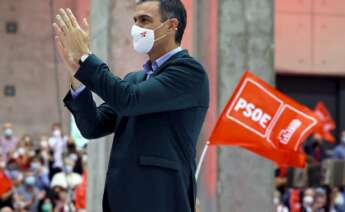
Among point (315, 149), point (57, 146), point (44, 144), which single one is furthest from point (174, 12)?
point (315, 149)

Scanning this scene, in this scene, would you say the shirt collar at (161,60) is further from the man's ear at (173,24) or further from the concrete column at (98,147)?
the concrete column at (98,147)

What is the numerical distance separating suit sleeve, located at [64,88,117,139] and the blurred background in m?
1.72

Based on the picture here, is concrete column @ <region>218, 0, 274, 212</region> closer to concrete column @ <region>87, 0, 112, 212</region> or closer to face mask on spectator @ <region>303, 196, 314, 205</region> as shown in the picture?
concrete column @ <region>87, 0, 112, 212</region>

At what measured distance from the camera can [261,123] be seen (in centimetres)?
979

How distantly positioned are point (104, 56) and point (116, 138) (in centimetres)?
592

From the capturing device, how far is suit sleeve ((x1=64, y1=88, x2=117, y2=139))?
Answer: 3646 mm

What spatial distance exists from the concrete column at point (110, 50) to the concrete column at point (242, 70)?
2.41m

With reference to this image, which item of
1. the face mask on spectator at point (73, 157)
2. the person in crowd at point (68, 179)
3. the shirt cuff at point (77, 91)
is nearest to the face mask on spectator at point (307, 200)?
the person in crowd at point (68, 179)

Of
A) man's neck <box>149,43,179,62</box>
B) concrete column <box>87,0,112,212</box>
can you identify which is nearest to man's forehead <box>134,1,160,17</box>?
man's neck <box>149,43,179,62</box>

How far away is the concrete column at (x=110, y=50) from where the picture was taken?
9.34 meters

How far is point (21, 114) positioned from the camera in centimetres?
2531

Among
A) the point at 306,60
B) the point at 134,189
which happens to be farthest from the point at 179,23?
the point at 306,60

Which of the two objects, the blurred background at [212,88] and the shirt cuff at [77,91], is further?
the blurred background at [212,88]

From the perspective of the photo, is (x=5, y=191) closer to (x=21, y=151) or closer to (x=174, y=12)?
(x=21, y=151)
